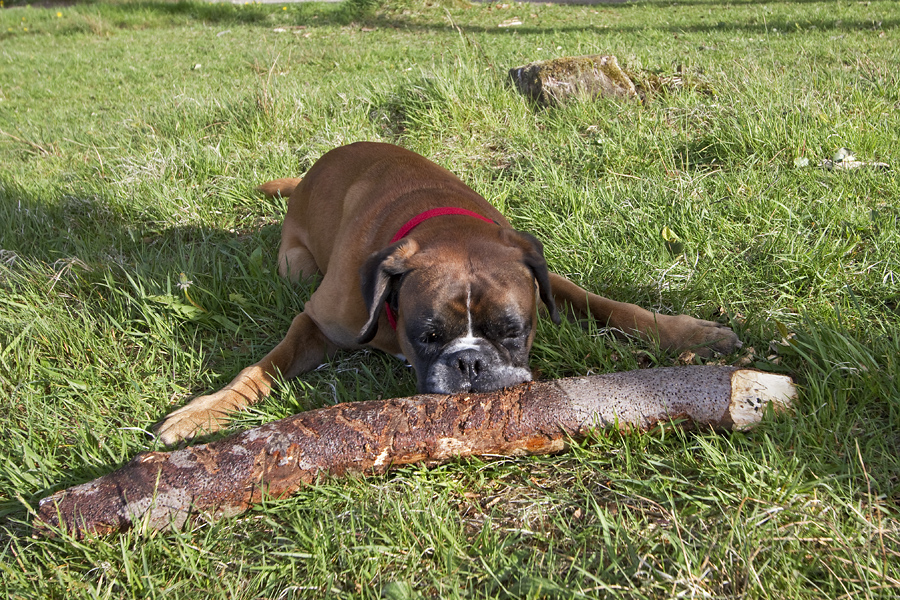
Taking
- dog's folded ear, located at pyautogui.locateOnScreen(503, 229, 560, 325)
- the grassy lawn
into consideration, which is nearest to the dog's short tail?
the grassy lawn

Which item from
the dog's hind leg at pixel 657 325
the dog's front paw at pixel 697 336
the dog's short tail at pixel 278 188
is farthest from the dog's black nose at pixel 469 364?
the dog's short tail at pixel 278 188

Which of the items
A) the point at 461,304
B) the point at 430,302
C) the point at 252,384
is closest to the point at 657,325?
the point at 461,304

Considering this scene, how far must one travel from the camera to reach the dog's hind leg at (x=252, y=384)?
2693mm

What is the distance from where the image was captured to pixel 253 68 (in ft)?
29.7

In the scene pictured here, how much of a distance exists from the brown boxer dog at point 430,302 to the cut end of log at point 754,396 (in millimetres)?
580

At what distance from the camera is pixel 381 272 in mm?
2707

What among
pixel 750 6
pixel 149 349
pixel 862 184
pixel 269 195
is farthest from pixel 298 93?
pixel 750 6

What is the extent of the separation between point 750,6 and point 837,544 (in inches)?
459

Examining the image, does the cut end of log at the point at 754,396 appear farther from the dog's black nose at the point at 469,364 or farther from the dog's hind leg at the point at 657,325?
the dog's black nose at the point at 469,364

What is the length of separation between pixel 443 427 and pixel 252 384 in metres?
1.14

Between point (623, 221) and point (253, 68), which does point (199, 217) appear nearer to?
point (623, 221)

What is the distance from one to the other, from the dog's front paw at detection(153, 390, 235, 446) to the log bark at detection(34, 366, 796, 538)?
534 mm

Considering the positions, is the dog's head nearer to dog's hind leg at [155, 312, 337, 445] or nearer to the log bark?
the log bark

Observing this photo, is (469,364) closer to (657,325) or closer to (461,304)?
(461,304)
